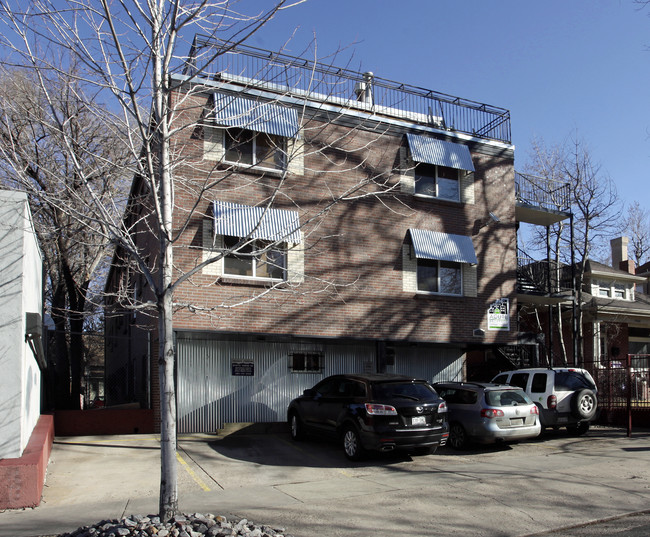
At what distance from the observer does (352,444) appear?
1133cm

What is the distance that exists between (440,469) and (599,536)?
4.00m

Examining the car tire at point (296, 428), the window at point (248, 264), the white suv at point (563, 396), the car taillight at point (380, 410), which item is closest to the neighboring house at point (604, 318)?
the white suv at point (563, 396)

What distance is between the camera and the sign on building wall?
1812 cm

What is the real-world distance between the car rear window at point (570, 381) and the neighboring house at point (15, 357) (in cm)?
1104

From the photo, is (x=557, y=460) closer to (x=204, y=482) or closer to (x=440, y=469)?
(x=440, y=469)

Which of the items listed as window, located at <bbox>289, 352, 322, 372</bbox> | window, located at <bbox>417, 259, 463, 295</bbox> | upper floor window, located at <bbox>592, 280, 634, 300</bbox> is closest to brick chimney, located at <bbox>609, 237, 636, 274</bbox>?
upper floor window, located at <bbox>592, 280, 634, 300</bbox>

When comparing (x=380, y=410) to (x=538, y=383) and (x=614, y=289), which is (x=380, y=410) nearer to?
(x=538, y=383)

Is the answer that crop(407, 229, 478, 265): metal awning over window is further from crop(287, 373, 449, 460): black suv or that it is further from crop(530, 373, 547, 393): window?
crop(287, 373, 449, 460): black suv

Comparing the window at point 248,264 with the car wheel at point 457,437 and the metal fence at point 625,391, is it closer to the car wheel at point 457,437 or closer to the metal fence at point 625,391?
the car wheel at point 457,437

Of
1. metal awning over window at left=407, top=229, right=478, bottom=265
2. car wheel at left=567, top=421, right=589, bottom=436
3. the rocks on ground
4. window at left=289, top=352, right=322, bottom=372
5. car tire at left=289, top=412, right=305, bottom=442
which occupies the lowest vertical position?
car wheel at left=567, top=421, right=589, bottom=436

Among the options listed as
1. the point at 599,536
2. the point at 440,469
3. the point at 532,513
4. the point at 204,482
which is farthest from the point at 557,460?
the point at 204,482

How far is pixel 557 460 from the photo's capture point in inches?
460

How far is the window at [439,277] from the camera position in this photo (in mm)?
17547

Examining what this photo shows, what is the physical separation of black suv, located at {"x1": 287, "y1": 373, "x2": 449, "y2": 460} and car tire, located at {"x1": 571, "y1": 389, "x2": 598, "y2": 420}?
4.32 meters
